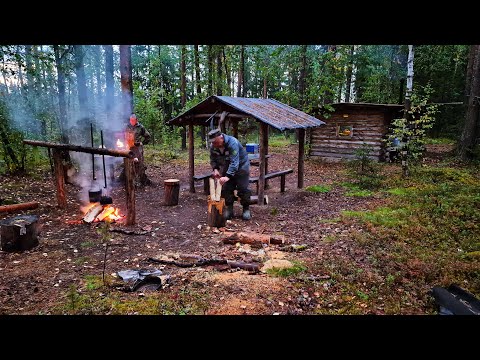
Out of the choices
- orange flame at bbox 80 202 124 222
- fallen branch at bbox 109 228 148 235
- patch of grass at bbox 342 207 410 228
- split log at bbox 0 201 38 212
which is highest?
split log at bbox 0 201 38 212

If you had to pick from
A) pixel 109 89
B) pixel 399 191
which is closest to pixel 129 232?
pixel 399 191

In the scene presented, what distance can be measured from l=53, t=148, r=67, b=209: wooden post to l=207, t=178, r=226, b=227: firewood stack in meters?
4.33

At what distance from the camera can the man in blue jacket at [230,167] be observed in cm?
816

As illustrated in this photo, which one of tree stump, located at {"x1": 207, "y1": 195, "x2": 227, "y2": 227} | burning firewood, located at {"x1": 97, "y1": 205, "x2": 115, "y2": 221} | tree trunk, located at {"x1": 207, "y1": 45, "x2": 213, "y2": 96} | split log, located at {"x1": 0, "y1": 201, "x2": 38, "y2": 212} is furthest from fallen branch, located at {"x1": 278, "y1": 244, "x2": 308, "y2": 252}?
tree trunk, located at {"x1": 207, "y1": 45, "x2": 213, "y2": 96}

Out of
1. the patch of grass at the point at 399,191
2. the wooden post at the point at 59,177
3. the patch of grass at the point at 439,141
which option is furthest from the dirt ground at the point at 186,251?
the patch of grass at the point at 439,141

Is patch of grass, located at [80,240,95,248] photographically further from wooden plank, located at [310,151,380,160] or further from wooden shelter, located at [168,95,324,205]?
wooden plank, located at [310,151,380,160]

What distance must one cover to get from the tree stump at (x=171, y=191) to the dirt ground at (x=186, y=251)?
27 cm

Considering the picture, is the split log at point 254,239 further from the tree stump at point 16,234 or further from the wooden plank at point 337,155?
the wooden plank at point 337,155

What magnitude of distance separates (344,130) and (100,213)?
15.6 metres

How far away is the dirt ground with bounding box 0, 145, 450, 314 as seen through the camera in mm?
4605

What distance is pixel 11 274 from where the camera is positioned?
538 centimetres

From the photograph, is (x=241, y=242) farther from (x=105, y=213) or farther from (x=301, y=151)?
(x=301, y=151)

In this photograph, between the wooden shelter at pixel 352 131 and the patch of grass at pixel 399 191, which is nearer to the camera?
the patch of grass at pixel 399 191
